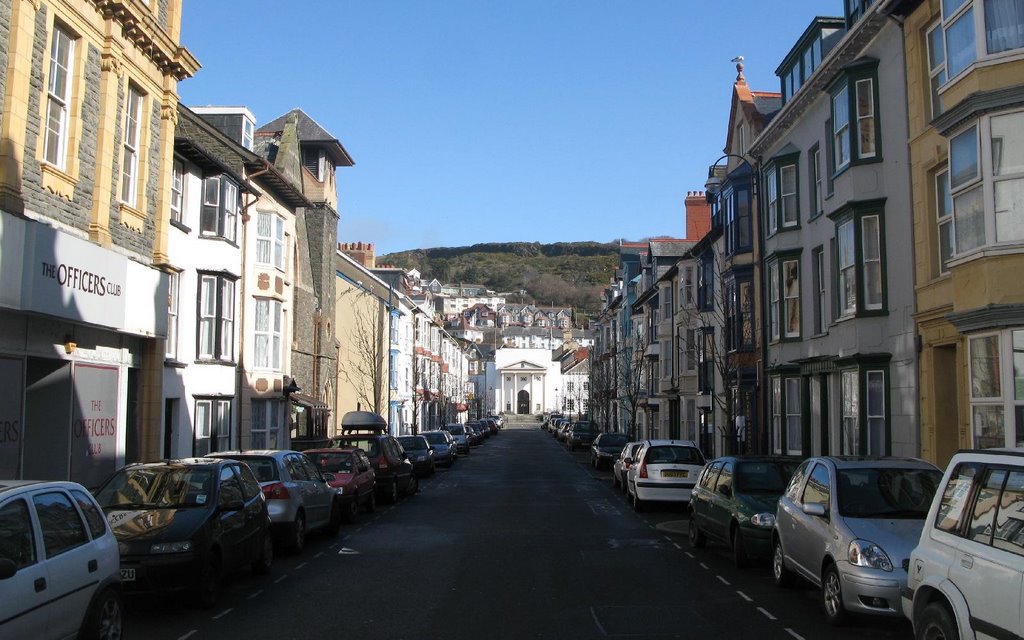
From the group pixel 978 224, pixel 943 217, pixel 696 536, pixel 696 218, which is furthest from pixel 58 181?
pixel 696 218

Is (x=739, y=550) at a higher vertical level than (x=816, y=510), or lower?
lower

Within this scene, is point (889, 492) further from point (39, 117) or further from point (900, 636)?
point (39, 117)

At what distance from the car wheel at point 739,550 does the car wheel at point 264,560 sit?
6.85 meters

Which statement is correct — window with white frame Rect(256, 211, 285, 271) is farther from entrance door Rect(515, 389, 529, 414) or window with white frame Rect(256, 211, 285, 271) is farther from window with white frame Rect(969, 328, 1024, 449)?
entrance door Rect(515, 389, 529, 414)

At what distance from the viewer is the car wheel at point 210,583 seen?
34.1 feet

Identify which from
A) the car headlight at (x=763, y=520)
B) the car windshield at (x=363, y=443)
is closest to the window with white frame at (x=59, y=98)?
the car windshield at (x=363, y=443)

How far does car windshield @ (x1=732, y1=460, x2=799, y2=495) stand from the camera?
14312mm

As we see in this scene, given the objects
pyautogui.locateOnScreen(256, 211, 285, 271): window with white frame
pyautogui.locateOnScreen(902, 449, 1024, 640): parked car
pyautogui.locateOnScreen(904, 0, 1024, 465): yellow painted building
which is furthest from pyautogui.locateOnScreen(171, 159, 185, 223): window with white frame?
pyautogui.locateOnScreen(902, 449, 1024, 640): parked car

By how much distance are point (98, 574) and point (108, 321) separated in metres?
9.55

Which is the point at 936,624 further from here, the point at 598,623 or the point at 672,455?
the point at 672,455

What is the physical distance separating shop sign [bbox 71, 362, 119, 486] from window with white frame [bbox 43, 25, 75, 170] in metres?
3.73

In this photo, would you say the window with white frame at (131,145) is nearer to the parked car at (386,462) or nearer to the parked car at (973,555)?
the parked car at (386,462)

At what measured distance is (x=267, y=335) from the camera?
3005cm

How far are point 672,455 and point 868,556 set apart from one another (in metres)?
13.3
